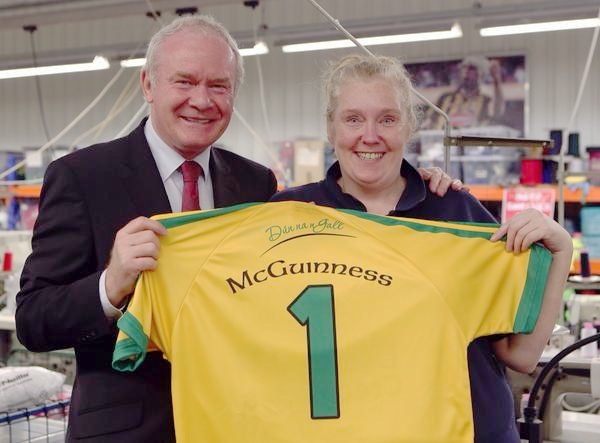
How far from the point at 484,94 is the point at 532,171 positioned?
250 centimetres

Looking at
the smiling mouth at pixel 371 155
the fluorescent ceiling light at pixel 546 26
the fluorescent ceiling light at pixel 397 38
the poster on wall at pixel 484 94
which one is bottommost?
the smiling mouth at pixel 371 155

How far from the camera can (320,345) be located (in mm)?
1543

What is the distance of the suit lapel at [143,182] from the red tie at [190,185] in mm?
58

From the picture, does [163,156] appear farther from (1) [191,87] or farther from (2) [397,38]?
(2) [397,38]

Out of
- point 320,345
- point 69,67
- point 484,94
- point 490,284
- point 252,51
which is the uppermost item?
point 69,67

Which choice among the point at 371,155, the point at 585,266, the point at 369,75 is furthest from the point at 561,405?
the point at 585,266

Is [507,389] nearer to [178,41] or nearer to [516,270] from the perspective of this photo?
[516,270]

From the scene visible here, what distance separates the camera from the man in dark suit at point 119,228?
5.12ft

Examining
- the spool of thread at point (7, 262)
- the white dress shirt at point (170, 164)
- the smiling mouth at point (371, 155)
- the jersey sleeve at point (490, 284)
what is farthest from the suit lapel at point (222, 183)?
the spool of thread at point (7, 262)

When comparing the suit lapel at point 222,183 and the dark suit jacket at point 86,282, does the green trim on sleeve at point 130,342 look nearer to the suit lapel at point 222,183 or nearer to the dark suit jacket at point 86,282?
the dark suit jacket at point 86,282

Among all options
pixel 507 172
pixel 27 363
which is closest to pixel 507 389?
pixel 27 363

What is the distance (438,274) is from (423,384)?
24 cm

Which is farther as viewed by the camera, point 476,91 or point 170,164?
point 476,91

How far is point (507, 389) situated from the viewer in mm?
A: 1768
